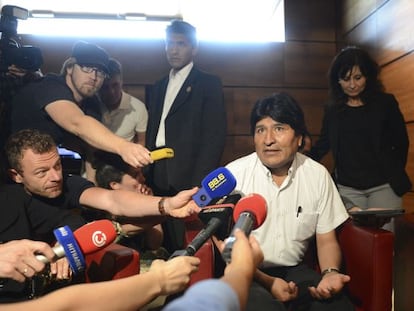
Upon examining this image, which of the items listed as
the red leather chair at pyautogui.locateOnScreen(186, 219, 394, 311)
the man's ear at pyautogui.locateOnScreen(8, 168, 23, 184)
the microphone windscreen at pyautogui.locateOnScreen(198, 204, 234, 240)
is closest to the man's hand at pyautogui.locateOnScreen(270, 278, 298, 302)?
the red leather chair at pyautogui.locateOnScreen(186, 219, 394, 311)

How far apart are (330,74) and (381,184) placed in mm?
677

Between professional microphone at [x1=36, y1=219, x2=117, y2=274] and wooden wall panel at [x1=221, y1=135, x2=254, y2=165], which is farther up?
wooden wall panel at [x1=221, y1=135, x2=254, y2=165]

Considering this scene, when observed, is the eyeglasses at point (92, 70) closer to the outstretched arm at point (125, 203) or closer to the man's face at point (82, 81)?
the man's face at point (82, 81)

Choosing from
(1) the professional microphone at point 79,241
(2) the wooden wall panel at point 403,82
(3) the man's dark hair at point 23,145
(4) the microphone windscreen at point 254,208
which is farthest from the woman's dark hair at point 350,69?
(1) the professional microphone at point 79,241

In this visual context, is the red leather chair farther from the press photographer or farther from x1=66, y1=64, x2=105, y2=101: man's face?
the press photographer

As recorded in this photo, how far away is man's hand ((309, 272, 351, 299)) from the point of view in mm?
1573

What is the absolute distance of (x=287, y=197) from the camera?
1.80 m

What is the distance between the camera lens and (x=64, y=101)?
186 cm

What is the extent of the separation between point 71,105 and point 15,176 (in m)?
0.37

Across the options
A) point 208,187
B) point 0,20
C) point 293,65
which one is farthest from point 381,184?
point 0,20

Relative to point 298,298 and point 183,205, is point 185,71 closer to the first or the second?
point 183,205

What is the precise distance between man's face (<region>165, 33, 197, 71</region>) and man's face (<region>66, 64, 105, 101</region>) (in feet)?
2.26

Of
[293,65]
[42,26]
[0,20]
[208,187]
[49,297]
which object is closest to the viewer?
[49,297]

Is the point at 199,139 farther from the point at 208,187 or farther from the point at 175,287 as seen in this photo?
the point at 175,287
